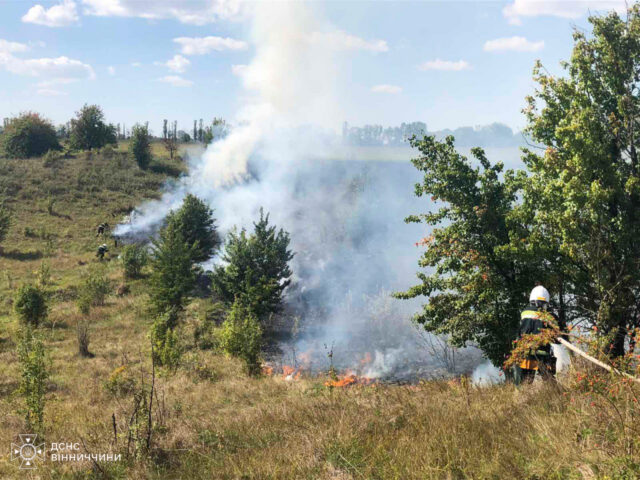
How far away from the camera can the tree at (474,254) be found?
38.8ft

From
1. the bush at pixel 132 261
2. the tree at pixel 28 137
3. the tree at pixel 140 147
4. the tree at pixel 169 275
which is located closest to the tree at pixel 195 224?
the bush at pixel 132 261

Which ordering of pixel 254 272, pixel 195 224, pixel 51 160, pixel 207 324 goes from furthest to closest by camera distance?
pixel 51 160
pixel 195 224
pixel 207 324
pixel 254 272

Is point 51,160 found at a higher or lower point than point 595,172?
higher

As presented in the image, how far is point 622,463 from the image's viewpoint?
10.9 feet

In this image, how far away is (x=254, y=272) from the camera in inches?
861

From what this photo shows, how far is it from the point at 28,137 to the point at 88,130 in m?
7.84

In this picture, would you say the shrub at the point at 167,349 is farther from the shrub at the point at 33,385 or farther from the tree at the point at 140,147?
the tree at the point at 140,147

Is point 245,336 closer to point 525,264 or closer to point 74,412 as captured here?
point 74,412

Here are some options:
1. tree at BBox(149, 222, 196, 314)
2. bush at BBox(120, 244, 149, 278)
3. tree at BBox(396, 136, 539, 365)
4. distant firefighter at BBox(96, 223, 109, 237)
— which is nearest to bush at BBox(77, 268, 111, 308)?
bush at BBox(120, 244, 149, 278)

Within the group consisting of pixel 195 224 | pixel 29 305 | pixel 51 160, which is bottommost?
pixel 29 305

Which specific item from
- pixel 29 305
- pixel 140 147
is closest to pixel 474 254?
pixel 29 305

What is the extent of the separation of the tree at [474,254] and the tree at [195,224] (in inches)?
732

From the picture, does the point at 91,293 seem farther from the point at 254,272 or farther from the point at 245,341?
the point at 245,341

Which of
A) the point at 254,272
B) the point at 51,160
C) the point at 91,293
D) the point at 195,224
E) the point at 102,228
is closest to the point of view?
the point at 254,272
